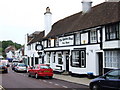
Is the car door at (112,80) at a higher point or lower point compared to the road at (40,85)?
higher

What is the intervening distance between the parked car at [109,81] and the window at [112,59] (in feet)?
22.1

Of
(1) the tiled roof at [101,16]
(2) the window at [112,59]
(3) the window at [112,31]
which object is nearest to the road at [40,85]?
(2) the window at [112,59]

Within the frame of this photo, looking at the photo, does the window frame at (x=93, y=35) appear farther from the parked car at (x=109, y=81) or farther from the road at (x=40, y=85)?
the parked car at (x=109, y=81)

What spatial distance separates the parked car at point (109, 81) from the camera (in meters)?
12.1

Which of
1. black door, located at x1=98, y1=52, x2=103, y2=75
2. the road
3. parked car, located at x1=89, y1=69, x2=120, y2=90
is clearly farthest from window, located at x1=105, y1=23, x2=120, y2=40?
parked car, located at x1=89, y1=69, x2=120, y2=90

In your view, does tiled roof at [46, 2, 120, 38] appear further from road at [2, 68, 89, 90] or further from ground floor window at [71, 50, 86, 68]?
road at [2, 68, 89, 90]

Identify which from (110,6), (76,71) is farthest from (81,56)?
(110,6)

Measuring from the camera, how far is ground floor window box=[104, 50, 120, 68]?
776 inches

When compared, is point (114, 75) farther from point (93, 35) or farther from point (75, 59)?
point (75, 59)

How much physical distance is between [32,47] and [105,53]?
27.8 metres

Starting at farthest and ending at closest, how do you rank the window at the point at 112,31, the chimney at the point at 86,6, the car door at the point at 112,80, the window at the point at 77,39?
the chimney at the point at 86,6 → the window at the point at 77,39 → the window at the point at 112,31 → the car door at the point at 112,80

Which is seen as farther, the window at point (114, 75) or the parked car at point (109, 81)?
the window at point (114, 75)

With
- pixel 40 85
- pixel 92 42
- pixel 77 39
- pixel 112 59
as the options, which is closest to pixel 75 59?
pixel 77 39

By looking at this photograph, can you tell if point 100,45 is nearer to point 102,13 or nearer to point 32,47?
point 102,13
